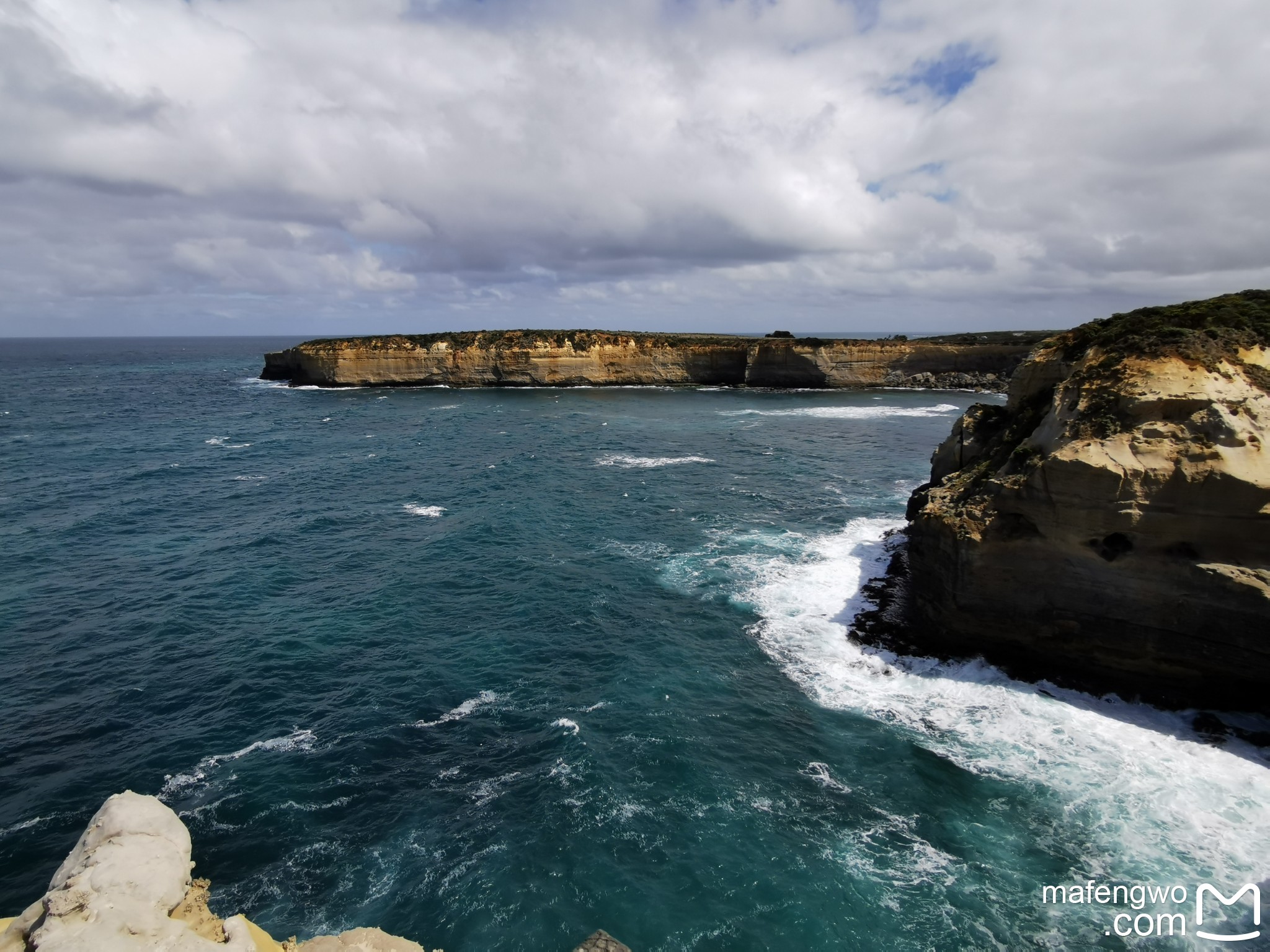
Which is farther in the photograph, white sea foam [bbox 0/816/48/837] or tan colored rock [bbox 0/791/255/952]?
white sea foam [bbox 0/816/48/837]

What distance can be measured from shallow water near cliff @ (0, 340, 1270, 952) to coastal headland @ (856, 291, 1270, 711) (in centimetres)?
157

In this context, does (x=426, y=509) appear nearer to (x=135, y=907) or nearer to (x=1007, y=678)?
(x=135, y=907)

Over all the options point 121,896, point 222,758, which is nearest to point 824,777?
point 121,896

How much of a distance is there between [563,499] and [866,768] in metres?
29.1

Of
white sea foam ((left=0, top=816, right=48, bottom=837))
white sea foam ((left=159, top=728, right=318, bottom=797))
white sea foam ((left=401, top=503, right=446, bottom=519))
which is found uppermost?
white sea foam ((left=401, top=503, right=446, bottom=519))

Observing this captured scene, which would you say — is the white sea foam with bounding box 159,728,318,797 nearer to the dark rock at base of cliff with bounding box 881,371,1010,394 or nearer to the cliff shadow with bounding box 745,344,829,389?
the cliff shadow with bounding box 745,344,829,389

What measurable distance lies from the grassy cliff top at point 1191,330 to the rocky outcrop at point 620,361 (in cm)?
8068

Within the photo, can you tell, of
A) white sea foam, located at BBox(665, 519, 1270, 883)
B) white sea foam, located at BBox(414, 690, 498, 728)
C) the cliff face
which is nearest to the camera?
white sea foam, located at BBox(665, 519, 1270, 883)

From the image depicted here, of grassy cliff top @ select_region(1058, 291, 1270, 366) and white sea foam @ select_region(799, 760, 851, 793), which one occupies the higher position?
grassy cliff top @ select_region(1058, 291, 1270, 366)

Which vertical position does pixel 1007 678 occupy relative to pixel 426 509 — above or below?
below

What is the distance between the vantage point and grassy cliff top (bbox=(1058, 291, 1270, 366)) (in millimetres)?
21906

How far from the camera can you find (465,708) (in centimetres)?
2180

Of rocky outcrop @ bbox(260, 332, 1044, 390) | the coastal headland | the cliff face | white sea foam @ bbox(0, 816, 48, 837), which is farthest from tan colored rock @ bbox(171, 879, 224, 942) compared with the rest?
rocky outcrop @ bbox(260, 332, 1044, 390)

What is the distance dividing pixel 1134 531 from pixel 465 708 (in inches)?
894
